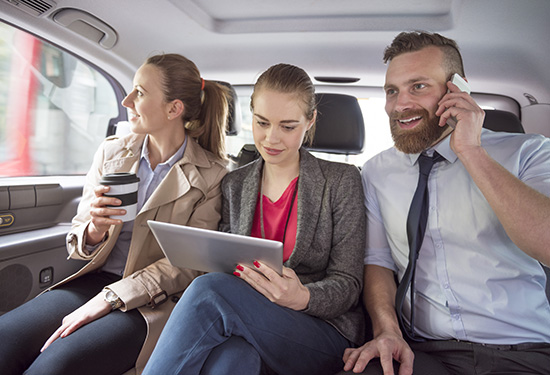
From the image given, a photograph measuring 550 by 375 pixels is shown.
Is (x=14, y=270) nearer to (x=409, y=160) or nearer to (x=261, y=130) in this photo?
(x=261, y=130)

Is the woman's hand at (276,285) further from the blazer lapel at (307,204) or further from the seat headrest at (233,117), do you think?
the seat headrest at (233,117)

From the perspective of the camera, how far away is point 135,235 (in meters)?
1.49

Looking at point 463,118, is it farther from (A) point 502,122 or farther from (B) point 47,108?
(B) point 47,108

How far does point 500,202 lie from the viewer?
3.33ft

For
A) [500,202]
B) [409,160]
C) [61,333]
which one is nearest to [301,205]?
[409,160]

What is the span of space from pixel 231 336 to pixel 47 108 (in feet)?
7.24

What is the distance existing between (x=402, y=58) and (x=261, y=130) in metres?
0.59

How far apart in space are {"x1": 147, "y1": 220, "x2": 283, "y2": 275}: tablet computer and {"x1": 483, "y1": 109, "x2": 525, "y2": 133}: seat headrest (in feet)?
4.38

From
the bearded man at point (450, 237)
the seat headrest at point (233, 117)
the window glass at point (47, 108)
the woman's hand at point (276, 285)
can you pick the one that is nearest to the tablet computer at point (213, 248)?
the woman's hand at point (276, 285)

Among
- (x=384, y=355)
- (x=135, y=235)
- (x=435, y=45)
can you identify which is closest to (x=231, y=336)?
(x=384, y=355)

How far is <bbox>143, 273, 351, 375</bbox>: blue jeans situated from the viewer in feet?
3.27

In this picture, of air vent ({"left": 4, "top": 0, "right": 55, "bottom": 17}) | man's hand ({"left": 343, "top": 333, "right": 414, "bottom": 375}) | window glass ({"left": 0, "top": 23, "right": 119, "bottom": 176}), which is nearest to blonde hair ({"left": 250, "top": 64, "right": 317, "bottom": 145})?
man's hand ({"left": 343, "top": 333, "right": 414, "bottom": 375})

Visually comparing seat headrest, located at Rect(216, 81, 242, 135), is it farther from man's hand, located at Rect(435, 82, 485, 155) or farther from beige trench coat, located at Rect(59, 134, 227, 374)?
man's hand, located at Rect(435, 82, 485, 155)

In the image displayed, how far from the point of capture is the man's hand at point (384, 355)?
104 cm
